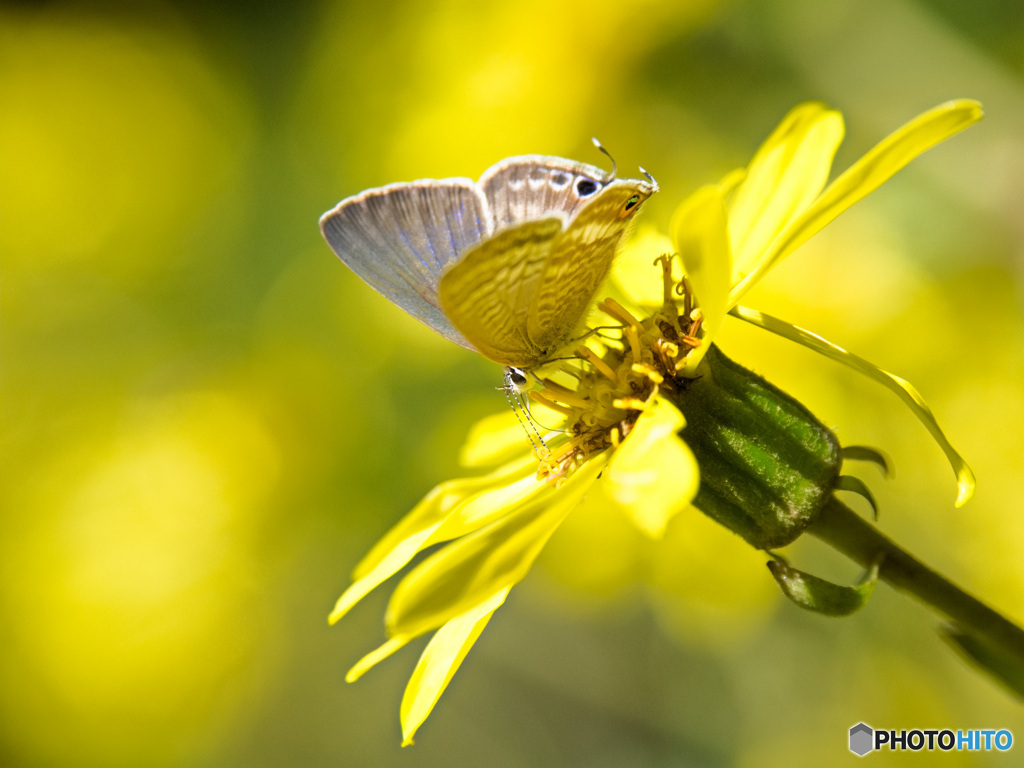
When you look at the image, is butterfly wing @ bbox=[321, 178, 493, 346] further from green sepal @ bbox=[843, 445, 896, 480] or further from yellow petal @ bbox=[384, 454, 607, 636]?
green sepal @ bbox=[843, 445, 896, 480]

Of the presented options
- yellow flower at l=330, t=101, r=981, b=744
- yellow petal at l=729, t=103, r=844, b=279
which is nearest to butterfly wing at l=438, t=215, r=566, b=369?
yellow flower at l=330, t=101, r=981, b=744

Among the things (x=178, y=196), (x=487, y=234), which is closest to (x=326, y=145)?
(x=178, y=196)

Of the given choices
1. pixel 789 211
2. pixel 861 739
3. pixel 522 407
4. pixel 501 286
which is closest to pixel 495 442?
pixel 522 407

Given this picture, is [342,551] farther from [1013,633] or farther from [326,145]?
[1013,633]

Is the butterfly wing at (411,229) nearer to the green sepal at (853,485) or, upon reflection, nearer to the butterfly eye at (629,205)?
the butterfly eye at (629,205)

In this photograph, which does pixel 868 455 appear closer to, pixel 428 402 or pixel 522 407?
pixel 522 407

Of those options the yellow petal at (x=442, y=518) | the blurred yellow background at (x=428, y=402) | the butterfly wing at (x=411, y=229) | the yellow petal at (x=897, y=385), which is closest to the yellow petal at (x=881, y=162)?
the yellow petal at (x=897, y=385)
